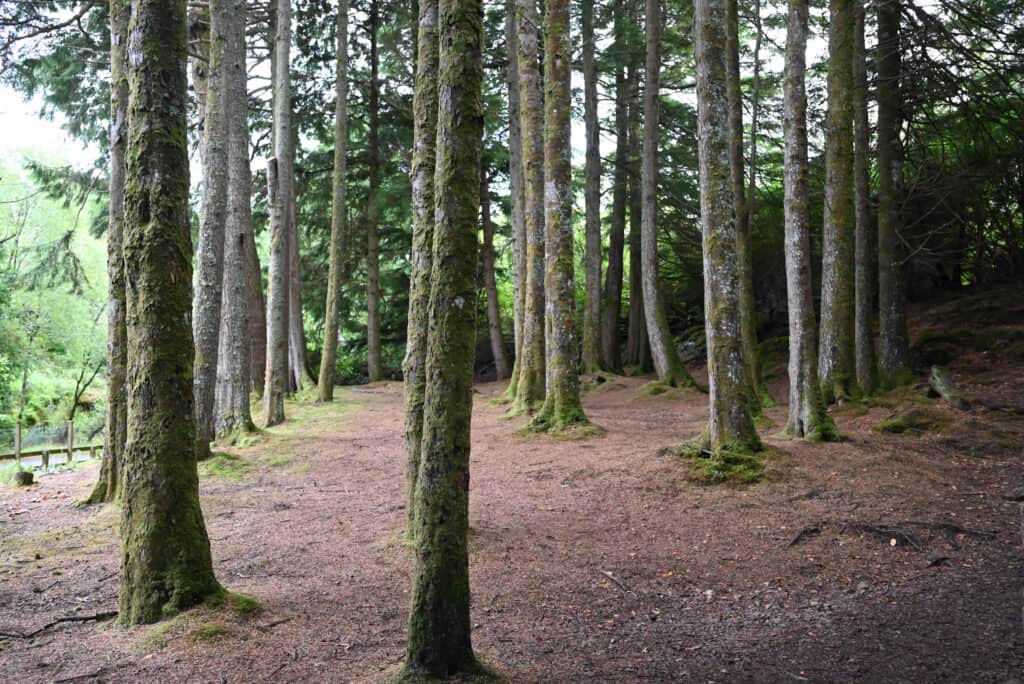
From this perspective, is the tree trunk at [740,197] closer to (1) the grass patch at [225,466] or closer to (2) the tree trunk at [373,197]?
(1) the grass patch at [225,466]

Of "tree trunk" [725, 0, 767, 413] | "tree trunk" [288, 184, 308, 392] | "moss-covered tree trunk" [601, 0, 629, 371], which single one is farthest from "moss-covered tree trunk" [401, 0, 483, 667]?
"tree trunk" [288, 184, 308, 392]

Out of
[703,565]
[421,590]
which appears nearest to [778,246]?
[703,565]

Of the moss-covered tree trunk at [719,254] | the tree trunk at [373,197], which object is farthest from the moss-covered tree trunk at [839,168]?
the tree trunk at [373,197]

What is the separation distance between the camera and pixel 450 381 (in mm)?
3707

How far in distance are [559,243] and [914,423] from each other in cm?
543

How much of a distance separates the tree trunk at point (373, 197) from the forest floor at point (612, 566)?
1296 cm

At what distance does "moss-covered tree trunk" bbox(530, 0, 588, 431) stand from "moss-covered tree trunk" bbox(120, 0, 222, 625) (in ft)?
22.6

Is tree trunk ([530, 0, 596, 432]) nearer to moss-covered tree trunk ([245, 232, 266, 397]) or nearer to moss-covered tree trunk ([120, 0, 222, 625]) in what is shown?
moss-covered tree trunk ([120, 0, 222, 625])

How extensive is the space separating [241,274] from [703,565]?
975cm

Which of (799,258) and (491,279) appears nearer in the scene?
(799,258)

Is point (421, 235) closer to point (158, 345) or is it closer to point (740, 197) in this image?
point (158, 345)

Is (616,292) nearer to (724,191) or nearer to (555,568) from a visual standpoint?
(724,191)

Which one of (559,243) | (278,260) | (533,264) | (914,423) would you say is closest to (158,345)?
(559,243)

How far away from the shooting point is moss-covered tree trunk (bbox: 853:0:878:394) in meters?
11.9
